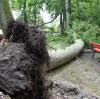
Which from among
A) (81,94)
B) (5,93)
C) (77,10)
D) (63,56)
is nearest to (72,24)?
(77,10)

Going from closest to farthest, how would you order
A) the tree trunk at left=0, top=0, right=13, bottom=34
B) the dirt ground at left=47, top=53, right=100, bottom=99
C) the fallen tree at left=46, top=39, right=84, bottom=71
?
the tree trunk at left=0, top=0, right=13, bottom=34, the dirt ground at left=47, top=53, right=100, bottom=99, the fallen tree at left=46, top=39, right=84, bottom=71

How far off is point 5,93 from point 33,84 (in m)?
0.42

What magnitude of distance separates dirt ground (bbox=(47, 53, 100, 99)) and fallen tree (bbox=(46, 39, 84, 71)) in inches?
5.8

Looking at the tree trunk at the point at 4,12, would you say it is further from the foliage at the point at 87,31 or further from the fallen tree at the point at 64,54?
the foliage at the point at 87,31

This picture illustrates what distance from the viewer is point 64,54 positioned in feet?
25.4

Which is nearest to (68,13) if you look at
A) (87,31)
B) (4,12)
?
(87,31)

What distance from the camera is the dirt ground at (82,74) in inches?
245

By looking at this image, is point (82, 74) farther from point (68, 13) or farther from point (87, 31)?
point (68, 13)

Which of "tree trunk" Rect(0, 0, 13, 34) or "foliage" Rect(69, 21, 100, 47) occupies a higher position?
"tree trunk" Rect(0, 0, 13, 34)

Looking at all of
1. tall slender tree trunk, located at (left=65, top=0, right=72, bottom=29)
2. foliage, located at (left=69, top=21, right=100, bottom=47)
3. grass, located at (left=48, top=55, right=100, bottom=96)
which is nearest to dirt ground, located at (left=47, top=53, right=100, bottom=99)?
grass, located at (left=48, top=55, right=100, bottom=96)

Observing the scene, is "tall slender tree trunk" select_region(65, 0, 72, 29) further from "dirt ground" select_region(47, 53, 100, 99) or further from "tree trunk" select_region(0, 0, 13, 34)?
"tree trunk" select_region(0, 0, 13, 34)

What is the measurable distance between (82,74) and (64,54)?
892 millimetres

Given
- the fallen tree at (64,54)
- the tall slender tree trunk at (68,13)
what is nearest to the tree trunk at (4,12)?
the fallen tree at (64,54)

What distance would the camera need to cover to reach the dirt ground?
20.4ft
